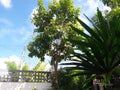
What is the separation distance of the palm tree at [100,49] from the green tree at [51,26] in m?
8.62

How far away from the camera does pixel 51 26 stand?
39.0 feet

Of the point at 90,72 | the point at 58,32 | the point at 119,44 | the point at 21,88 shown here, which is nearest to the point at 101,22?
the point at 119,44

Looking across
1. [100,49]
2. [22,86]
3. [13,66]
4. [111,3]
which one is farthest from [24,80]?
[100,49]

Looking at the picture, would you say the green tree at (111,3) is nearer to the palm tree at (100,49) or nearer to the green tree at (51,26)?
the green tree at (51,26)

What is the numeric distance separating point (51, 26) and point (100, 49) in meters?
8.92

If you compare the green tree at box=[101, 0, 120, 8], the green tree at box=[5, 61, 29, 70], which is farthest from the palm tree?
the green tree at box=[5, 61, 29, 70]

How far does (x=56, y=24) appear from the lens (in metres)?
12.0

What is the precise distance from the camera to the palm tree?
3014 millimetres

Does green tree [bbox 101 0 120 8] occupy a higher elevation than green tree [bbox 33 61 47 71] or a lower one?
higher

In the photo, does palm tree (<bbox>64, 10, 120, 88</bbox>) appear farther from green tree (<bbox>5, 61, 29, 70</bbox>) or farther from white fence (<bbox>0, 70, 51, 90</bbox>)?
green tree (<bbox>5, 61, 29, 70</bbox>)

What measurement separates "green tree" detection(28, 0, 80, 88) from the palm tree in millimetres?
8616

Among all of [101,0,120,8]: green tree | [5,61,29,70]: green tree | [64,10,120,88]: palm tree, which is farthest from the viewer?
[5,61,29,70]: green tree

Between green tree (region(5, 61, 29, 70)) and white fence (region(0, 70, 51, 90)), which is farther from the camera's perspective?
green tree (region(5, 61, 29, 70))

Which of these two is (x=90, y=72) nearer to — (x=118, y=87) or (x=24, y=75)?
(x=118, y=87)
